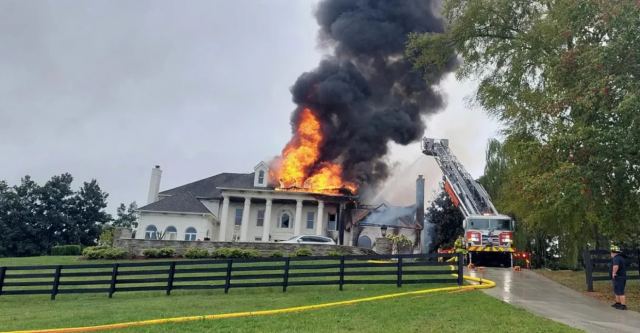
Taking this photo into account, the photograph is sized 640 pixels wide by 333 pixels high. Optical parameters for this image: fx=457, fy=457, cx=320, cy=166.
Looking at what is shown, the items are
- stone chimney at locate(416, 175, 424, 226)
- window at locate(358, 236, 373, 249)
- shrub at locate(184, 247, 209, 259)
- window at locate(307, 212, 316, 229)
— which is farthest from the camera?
stone chimney at locate(416, 175, 424, 226)

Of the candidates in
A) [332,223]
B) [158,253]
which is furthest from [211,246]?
[332,223]

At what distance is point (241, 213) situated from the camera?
35875 millimetres

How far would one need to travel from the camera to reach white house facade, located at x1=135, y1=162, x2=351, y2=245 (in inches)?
1273

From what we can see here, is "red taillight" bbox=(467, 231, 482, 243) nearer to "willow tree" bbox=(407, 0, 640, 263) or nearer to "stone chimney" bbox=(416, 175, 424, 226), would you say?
"willow tree" bbox=(407, 0, 640, 263)

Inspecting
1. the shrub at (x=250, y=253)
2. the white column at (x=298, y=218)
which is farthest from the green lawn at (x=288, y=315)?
the white column at (x=298, y=218)

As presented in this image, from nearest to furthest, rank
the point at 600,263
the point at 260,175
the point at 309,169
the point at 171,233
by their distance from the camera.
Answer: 1. the point at 600,263
2. the point at 171,233
3. the point at 309,169
4. the point at 260,175

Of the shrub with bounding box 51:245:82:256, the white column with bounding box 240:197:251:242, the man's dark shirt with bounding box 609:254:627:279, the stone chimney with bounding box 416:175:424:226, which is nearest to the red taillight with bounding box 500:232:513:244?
the man's dark shirt with bounding box 609:254:627:279

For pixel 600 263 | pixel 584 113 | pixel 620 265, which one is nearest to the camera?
pixel 620 265

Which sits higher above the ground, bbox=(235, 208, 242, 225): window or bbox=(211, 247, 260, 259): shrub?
bbox=(235, 208, 242, 225): window

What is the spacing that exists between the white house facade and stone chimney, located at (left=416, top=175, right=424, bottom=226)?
7212 millimetres

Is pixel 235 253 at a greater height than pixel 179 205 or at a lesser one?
lesser

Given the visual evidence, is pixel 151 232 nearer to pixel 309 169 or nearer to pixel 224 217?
pixel 224 217

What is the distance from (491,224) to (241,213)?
2062 cm

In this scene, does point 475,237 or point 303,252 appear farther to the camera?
point 303,252
